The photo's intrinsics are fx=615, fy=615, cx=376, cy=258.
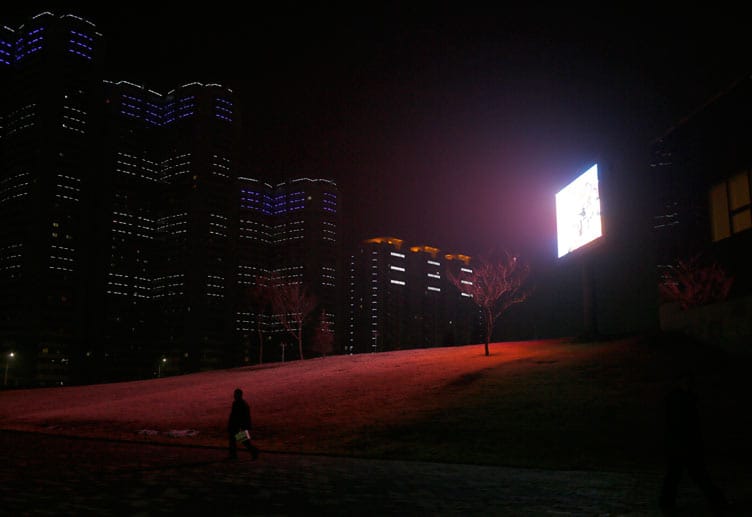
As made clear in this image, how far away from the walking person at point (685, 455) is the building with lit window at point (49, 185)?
→ 137 meters

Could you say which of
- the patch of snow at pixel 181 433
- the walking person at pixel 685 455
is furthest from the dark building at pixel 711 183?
the patch of snow at pixel 181 433

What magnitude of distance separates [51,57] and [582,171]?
135 meters

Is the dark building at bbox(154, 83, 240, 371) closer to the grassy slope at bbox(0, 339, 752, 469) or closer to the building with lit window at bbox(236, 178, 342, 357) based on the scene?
the building with lit window at bbox(236, 178, 342, 357)

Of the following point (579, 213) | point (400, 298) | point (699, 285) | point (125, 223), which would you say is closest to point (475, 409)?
point (579, 213)

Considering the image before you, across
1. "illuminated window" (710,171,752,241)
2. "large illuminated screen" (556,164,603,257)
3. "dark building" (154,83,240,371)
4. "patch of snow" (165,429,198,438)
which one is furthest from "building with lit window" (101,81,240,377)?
"patch of snow" (165,429,198,438)

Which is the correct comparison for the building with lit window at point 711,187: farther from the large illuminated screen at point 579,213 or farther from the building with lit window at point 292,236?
the building with lit window at point 292,236

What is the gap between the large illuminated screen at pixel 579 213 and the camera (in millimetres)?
30969

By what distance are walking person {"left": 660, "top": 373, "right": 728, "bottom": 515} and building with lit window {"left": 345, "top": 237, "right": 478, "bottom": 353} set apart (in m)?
144

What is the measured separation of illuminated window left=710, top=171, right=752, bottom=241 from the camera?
31109mm

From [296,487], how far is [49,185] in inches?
5615

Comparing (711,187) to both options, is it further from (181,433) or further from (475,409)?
(181,433)

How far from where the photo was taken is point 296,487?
35.1 ft

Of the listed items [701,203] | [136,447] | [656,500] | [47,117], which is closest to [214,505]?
[656,500]

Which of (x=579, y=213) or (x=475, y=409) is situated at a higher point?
(x=579, y=213)
